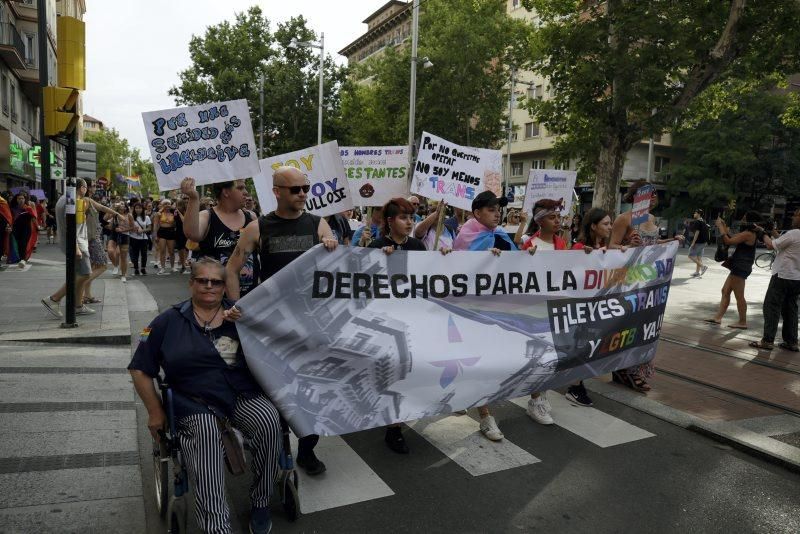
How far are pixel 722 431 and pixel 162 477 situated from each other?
4107 millimetres

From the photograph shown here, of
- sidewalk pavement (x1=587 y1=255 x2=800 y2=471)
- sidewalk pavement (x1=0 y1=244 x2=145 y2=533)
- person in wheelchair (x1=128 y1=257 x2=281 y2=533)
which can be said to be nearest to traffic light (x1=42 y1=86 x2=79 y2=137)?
sidewalk pavement (x1=0 y1=244 x2=145 y2=533)

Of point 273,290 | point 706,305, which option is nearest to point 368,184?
point 273,290

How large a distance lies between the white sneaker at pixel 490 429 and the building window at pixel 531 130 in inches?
1741

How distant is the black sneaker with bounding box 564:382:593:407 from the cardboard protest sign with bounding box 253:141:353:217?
268cm

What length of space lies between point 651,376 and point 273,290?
4215mm

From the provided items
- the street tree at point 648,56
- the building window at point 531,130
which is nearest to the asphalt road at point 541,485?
A: the street tree at point 648,56

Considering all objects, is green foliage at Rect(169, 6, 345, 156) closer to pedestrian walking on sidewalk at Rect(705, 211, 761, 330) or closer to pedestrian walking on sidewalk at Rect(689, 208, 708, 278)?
pedestrian walking on sidewalk at Rect(689, 208, 708, 278)

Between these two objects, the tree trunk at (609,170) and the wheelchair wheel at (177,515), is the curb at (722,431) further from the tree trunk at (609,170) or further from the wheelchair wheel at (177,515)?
the tree trunk at (609,170)

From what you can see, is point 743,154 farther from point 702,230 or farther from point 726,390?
point 726,390

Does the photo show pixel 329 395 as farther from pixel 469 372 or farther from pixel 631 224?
pixel 631 224

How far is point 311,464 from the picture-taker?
12.8ft

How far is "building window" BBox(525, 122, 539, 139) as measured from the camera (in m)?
46.4

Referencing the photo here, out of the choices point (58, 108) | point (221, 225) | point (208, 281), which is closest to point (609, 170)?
point (58, 108)

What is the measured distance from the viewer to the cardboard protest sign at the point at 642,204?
5723mm
